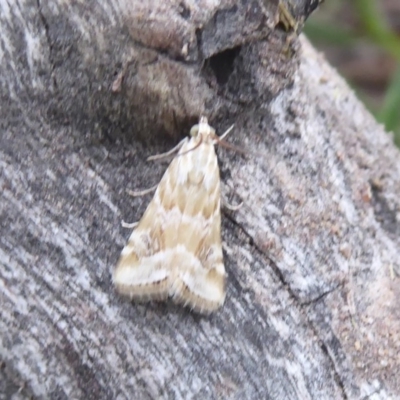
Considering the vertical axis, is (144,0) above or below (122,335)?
above

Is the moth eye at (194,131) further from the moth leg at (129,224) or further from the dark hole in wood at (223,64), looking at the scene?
the moth leg at (129,224)

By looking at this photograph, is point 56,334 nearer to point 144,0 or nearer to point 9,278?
point 9,278

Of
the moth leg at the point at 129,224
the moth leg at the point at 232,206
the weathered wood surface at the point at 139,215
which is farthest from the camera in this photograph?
the moth leg at the point at 232,206

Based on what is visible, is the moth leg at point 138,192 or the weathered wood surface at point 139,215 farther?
the moth leg at point 138,192

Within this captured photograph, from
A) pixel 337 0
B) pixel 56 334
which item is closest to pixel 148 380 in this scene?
pixel 56 334

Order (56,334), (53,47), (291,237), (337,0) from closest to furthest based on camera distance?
(56,334), (53,47), (291,237), (337,0)

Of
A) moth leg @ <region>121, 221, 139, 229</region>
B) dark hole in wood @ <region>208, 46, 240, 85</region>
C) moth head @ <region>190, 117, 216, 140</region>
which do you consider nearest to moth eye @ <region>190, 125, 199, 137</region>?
moth head @ <region>190, 117, 216, 140</region>

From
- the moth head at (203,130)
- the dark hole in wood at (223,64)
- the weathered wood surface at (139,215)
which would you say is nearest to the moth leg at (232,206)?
the weathered wood surface at (139,215)

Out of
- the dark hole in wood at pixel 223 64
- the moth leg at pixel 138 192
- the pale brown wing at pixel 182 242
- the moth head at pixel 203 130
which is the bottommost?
the pale brown wing at pixel 182 242
